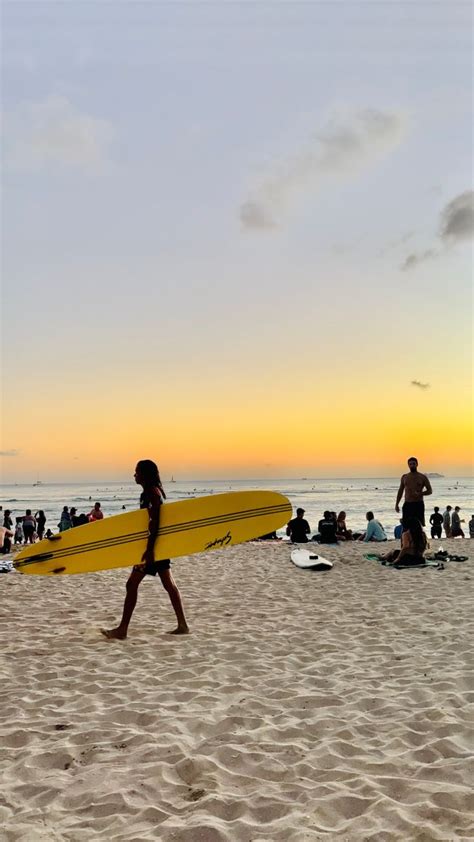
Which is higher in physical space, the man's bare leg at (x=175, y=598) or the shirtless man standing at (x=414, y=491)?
the shirtless man standing at (x=414, y=491)

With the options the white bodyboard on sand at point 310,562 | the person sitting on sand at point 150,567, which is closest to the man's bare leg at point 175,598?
the person sitting on sand at point 150,567

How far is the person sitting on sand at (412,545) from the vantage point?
10.3 m

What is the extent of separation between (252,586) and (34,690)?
489 centimetres

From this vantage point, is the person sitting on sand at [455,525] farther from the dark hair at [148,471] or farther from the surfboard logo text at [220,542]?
the dark hair at [148,471]

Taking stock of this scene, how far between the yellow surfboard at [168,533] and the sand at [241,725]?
1.93 ft

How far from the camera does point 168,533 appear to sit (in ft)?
21.0

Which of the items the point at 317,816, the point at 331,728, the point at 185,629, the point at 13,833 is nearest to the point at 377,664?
the point at 331,728

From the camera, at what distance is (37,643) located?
5.41 m

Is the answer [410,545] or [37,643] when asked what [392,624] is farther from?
[410,545]

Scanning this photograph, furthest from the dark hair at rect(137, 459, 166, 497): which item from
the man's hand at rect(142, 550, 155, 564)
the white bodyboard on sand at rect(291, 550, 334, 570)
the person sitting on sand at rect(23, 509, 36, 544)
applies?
the person sitting on sand at rect(23, 509, 36, 544)

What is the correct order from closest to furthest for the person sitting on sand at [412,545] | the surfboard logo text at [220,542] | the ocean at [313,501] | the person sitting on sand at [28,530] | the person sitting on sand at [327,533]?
the surfboard logo text at [220,542]
the person sitting on sand at [412,545]
the person sitting on sand at [327,533]
the person sitting on sand at [28,530]
the ocean at [313,501]

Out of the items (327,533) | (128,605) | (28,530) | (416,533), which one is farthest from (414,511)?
(28,530)

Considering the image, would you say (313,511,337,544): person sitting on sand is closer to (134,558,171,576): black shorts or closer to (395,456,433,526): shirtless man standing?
(395,456,433,526): shirtless man standing

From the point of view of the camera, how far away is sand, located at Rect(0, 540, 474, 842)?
252cm
